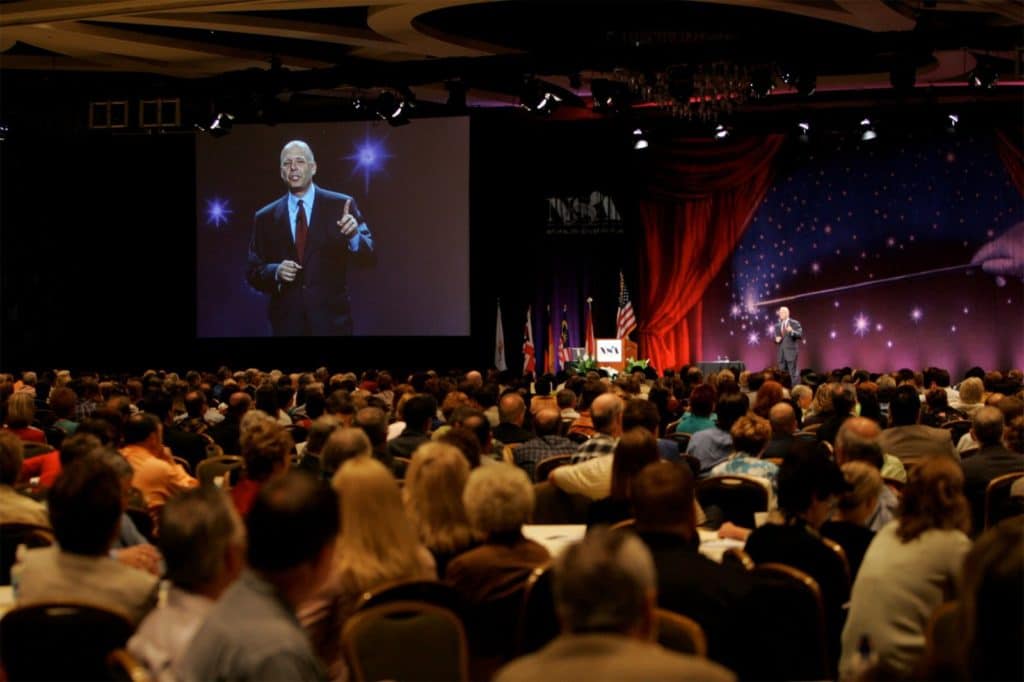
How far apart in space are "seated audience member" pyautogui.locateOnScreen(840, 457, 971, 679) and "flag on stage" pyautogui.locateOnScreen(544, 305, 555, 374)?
16305 mm

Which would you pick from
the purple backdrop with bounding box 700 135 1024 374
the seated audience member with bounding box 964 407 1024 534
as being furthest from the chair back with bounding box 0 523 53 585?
the purple backdrop with bounding box 700 135 1024 374

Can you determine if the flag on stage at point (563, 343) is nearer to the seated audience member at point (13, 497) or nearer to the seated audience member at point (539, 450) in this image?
the seated audience member at point (539, 450)

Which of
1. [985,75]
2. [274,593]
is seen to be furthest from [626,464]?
[985,75]

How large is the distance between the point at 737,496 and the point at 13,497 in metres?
3.26

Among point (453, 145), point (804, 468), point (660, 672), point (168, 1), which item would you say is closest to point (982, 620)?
point (660, 672)

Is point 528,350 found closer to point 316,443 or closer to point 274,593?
point 316,443

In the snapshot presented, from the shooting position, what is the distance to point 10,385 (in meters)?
11.3

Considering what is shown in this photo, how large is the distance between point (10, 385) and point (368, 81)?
Result: 5.52 meters

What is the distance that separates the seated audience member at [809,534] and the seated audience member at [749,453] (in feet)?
5.03

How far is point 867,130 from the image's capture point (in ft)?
54.3

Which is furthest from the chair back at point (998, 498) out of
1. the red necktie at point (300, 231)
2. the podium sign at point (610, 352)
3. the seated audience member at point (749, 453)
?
the red necktie at point (300, 231)

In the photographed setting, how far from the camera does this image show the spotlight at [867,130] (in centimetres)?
1641

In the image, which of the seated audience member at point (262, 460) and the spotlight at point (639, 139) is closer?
the seated audience member at point (262, 460)

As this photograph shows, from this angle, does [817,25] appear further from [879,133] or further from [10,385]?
[10,385]
